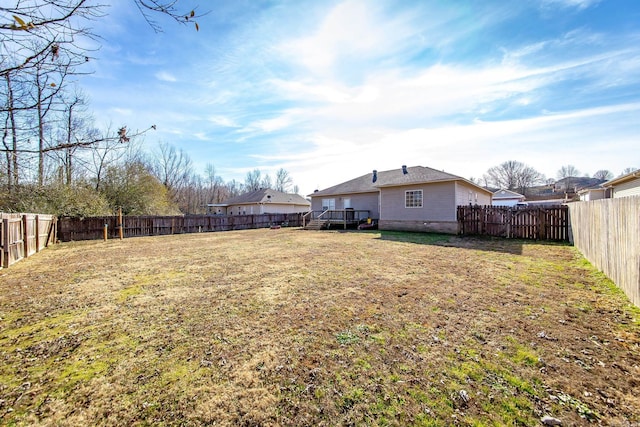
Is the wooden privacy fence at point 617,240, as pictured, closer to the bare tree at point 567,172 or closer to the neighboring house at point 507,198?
the neighboring house at point 507,198

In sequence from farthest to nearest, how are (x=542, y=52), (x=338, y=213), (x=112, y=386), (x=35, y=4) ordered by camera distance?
1. (x=338, y=213)
2. (x=542, y=52)
3. (x=112, y=386)
4. (x=35, y=4)

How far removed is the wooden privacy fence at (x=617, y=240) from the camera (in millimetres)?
3859

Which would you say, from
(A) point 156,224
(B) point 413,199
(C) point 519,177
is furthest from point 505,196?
(A) point 156,224

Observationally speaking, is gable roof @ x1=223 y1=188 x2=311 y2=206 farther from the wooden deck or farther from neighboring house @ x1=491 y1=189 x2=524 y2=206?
neighboring house @ x1=491 y1=189 x2=524 y2=206

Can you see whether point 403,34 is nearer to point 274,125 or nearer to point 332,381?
point 332,381

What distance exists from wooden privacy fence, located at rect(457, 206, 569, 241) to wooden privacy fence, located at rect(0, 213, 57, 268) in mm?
17637

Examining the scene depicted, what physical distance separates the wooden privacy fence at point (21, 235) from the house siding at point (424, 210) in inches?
648

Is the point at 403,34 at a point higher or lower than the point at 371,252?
higher

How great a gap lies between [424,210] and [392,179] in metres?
3.79

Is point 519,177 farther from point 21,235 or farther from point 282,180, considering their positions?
point 21,235

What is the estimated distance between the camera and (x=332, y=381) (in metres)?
2.32

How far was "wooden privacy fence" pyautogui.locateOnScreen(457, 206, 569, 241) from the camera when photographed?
11094 millimetres

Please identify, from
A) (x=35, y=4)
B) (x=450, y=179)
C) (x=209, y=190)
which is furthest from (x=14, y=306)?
(x=209, y=190)

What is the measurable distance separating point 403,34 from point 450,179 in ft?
27.4
